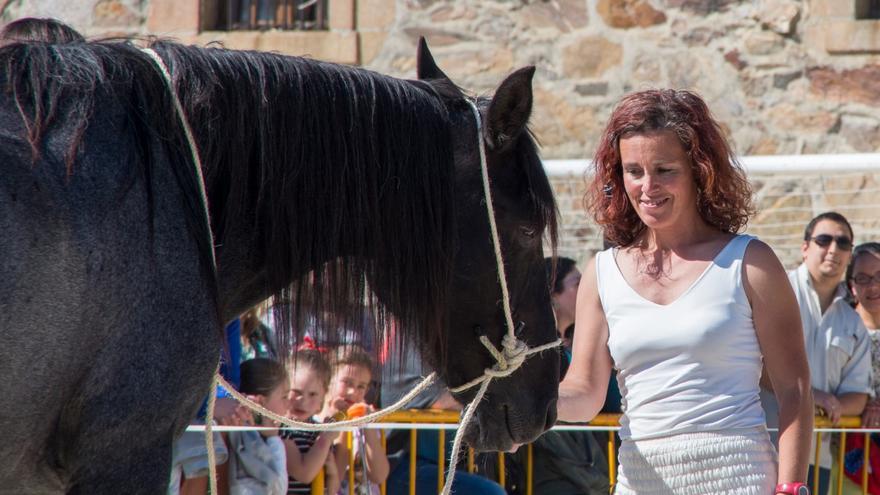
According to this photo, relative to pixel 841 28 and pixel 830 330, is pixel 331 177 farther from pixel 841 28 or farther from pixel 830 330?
pixel 841 28

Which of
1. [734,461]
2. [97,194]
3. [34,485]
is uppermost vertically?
[97,194]

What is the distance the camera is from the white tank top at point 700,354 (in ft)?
9.21

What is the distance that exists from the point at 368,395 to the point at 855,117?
13.7 feet

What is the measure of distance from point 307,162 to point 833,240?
3.93m

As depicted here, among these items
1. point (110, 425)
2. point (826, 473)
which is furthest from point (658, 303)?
point (826, 473)

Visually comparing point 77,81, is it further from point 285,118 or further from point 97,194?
point 285,118

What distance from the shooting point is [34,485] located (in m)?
2.12

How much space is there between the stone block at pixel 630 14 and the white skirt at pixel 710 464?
5374mm

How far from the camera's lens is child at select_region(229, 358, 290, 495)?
4461 mm

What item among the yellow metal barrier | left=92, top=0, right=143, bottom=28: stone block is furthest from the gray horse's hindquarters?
left=92, top=0, right=143, bottom=28: stone block

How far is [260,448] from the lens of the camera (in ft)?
14.8

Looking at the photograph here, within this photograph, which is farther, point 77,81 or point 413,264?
point 413,264

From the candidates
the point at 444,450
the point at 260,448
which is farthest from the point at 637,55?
the point at 260,448

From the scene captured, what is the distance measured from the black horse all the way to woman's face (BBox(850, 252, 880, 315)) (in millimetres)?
3342
